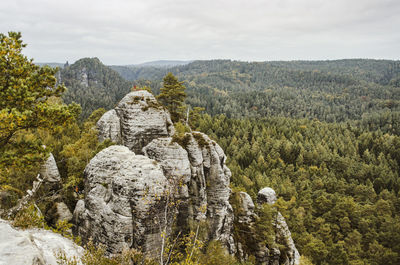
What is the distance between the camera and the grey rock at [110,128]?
24516mm

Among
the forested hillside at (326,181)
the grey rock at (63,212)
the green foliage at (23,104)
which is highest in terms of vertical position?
the green foliage at (23,104)

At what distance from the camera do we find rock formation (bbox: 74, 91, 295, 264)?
1488 cm

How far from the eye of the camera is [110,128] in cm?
2469

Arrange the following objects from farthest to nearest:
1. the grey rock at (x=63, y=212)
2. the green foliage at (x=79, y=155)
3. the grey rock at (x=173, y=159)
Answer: the green foliage at (x=79, y=155), the grey rock at (x=173, y=159), the grey rock at (x=63, y=212)

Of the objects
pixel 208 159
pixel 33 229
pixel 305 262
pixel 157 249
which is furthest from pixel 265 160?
pixel 33 229

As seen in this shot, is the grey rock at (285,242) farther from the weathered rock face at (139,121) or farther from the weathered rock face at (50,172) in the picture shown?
the weathered rock face at (50,172)

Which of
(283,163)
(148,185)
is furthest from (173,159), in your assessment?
(283,163)

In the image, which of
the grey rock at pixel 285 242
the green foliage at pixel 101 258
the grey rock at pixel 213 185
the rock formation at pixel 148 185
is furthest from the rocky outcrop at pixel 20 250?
the grey rock at pixel 285 242

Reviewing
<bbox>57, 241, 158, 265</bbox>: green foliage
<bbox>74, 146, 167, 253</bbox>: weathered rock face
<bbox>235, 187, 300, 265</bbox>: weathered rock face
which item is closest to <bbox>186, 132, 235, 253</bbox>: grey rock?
<bbox>235, 187, 300, 265</bbox>: weathered rock face

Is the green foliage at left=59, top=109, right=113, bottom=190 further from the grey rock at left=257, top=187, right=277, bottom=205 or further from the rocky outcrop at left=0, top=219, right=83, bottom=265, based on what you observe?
the grey rock at left=257, top=187, right=277, bottom=205

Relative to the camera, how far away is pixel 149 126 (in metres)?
24.8

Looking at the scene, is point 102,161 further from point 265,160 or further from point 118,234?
point 265,160

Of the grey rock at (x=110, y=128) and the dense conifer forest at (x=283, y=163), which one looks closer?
the dense conifer forest at (x=283, y=163)

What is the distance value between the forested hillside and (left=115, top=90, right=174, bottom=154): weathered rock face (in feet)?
65.1
